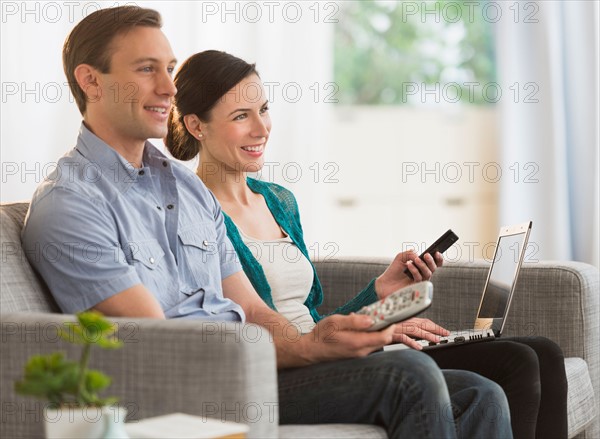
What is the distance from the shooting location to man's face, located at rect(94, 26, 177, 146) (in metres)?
1.66

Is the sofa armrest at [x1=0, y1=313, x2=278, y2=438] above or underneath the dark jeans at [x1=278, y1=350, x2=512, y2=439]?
above

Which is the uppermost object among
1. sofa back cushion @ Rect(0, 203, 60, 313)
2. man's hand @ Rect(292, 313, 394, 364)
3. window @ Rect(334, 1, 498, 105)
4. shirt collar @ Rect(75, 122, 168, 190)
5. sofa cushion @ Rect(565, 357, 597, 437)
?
window @ Rect(334, 1, 498, 105)

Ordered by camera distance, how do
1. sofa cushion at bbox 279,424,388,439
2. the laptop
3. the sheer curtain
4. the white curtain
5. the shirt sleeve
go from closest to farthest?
1. sofa cushion at bbox 279,424,388,439
2. the shirt sleeve
3. the laptop
4. the sheer curtain
5. the white curtain

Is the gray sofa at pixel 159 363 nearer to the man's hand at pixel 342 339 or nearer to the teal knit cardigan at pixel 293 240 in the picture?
the man's hand at pixel 342 339

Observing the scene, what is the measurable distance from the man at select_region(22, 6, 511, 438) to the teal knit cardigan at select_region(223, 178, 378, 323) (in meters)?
0.08

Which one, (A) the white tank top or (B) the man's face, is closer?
(B) the man's face

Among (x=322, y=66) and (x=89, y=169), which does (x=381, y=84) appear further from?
(x=89, y=169)

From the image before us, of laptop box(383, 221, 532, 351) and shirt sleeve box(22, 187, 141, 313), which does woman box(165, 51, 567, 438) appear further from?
shirt sleeve box(22, 187, 141, 313)

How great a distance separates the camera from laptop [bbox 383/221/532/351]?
1.92 m

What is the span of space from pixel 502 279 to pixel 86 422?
116 centimetres

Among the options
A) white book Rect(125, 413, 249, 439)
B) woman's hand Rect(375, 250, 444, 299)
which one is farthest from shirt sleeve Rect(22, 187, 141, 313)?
woman's hand Rect(375, 250, 444, 299)

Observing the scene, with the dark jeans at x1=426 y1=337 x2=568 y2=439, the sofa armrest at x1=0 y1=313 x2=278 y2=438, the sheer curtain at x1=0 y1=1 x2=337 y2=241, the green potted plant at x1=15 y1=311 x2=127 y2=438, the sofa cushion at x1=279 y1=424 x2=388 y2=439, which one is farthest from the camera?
the sheer curtain at x1=0 y1=1 x2=337 y2=241

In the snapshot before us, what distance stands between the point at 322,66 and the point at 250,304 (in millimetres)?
1608

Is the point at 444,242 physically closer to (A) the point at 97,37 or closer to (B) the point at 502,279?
(B) the point at 502,279
